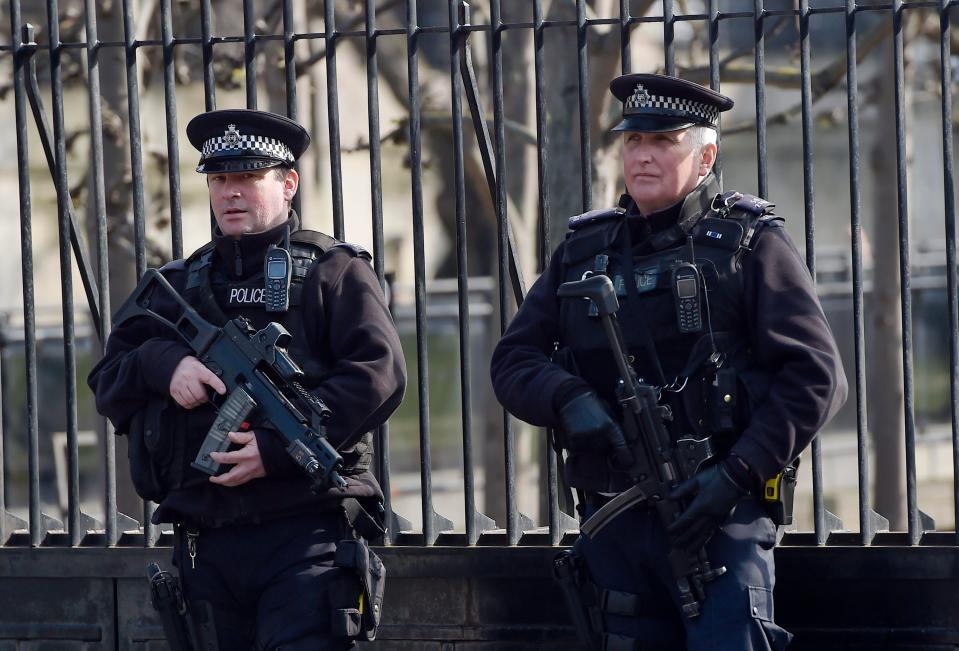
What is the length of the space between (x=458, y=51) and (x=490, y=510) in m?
3.88

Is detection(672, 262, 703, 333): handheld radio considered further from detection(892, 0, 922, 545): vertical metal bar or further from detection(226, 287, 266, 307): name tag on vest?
detection(226, 287, 266, 307): name tag on vest

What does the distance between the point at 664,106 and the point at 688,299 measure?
1.79 ft

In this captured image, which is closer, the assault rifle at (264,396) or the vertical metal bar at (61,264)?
the assault rifle at (264,396)

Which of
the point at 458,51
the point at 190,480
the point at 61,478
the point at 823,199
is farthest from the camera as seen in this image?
the point at 823,199

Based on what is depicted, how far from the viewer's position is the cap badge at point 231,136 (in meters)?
4.08

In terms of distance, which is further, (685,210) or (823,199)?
(823,199)

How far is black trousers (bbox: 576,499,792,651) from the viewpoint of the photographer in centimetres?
360

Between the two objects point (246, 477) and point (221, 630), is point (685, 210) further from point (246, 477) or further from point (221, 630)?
point (221, 630)

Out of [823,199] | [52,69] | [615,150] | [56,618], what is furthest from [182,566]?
[823,199]

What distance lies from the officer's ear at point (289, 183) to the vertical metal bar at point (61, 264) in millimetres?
1279

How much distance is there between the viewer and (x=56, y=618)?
5203 millimetres

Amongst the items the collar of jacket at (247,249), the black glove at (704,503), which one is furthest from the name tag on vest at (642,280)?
the collar of jacket at (247,249)

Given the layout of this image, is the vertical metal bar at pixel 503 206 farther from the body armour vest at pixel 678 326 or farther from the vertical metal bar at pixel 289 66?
the body armour vest at pixel 678 326

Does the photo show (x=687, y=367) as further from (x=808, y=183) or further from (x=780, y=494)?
(x=808, y=183)
